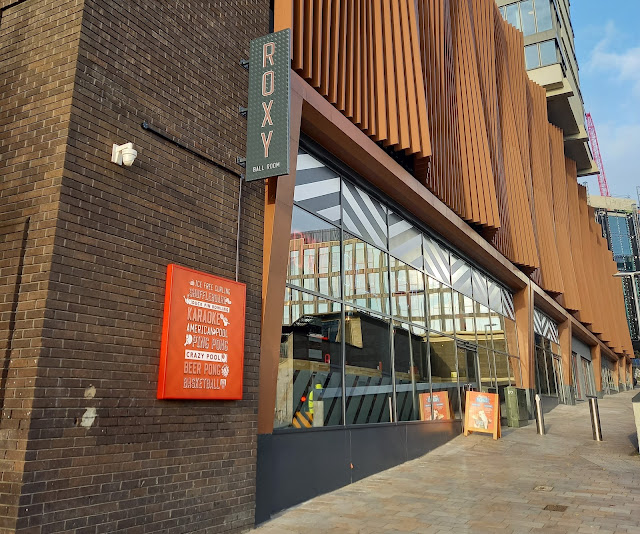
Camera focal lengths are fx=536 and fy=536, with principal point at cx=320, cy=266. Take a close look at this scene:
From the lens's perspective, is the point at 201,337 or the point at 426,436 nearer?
the point at 201,337

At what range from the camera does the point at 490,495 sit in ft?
27.3

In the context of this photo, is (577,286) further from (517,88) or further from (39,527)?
(39,527)

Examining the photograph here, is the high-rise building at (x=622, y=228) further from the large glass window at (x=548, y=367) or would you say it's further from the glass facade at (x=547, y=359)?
the large glass window at (x=548, y=367)

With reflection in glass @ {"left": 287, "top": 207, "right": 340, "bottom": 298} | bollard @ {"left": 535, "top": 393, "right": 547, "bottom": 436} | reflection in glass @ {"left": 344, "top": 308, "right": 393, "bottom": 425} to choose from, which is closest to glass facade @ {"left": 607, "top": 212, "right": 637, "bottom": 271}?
bollard @ {"left": 535, "top": 393, "right": 547, "bottom": 436}

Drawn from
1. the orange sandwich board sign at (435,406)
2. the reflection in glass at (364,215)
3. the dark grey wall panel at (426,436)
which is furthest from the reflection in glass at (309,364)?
the orange sandwich board sign at (435,406)

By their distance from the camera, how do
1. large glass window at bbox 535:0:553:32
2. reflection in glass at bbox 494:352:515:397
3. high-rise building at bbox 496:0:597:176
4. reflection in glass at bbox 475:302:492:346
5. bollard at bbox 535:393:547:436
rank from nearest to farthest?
bollard at bbox 535:393:547:436, reflection in glass at bbox 475:302:492:346, reflection in glass at bbox 494:352:515:397, high-rise building at bbox 496:0:597:176, large glass window at bbox 535:0:553:32

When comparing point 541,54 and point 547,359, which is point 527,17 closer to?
point 541,54

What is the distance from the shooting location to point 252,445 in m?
6.88

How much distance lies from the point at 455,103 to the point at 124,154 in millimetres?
11606

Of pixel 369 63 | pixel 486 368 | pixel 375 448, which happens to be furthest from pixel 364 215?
pixel 486 368

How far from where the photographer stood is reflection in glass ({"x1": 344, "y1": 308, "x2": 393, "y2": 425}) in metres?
9.72

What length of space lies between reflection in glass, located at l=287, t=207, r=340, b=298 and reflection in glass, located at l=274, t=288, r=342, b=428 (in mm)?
240

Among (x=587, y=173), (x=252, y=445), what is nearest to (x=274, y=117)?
(x=252, y=445)

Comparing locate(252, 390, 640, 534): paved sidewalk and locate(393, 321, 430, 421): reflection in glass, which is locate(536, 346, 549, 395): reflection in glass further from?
locate(393, 321, 430, 421): reflection in glass
